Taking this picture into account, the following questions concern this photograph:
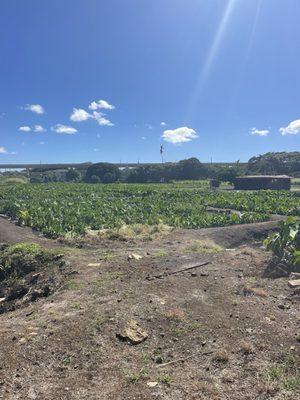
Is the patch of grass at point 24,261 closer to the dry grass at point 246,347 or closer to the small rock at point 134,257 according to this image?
the small rock at point 134,257

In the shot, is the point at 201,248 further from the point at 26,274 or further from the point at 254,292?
the point at 26,274

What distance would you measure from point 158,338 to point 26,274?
7.11 metres

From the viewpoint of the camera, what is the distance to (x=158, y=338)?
6.96 m

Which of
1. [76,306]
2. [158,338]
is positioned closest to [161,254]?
[76,306]

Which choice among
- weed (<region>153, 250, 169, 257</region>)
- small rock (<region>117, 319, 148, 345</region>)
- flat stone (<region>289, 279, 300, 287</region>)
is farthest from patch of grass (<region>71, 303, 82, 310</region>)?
weed (<region>153, 250, 169, 257</region>)

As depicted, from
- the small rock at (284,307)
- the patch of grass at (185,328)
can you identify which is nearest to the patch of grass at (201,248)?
the small rock at (284,307)

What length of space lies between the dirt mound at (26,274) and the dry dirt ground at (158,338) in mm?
786

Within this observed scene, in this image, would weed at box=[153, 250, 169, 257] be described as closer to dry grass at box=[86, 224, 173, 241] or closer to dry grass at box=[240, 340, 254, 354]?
dry grass at box=[86, 224, 173, 241]

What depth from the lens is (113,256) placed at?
517 inches

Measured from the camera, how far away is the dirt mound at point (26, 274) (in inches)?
409

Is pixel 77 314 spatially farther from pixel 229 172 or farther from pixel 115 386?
pixel 229 172

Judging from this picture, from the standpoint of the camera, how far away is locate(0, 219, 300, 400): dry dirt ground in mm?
5523

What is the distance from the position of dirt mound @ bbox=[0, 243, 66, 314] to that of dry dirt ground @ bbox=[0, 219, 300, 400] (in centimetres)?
79

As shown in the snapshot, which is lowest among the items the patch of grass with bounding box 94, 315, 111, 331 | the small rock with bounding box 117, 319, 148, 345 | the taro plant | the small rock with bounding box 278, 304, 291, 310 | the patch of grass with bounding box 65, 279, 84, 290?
the small rock with bounding box 278, 304, 291, 310
